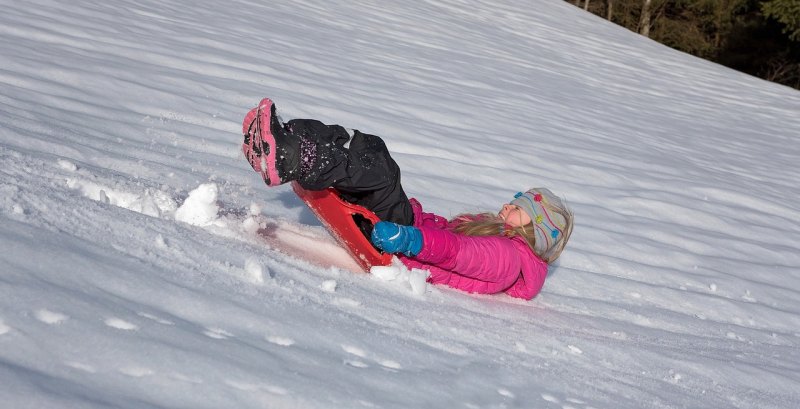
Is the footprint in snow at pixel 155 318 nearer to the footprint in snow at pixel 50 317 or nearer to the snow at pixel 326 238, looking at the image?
the snow at pixel 326 238

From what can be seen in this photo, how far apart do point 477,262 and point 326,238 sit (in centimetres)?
54

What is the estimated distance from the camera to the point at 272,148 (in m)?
2.69

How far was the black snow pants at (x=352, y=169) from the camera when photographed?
9.06ft

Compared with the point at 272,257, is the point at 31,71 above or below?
above

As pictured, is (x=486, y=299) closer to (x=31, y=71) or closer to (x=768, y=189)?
(x=31, y=71)

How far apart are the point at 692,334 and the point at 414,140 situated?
7.40ft

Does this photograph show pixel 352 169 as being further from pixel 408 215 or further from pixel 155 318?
pixel 155 318

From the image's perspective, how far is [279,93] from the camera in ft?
17.6

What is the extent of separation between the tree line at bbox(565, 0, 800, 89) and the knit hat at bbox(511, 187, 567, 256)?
21.5 metres

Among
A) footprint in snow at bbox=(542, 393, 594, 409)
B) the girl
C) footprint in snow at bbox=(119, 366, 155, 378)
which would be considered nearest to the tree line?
the girl

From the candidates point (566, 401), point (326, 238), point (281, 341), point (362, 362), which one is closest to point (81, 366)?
point (281, 341)

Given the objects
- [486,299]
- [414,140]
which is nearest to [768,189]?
[414,140]

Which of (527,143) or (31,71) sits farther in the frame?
(527,143)

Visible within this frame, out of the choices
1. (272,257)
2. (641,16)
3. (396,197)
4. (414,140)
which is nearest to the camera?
(272,257)
